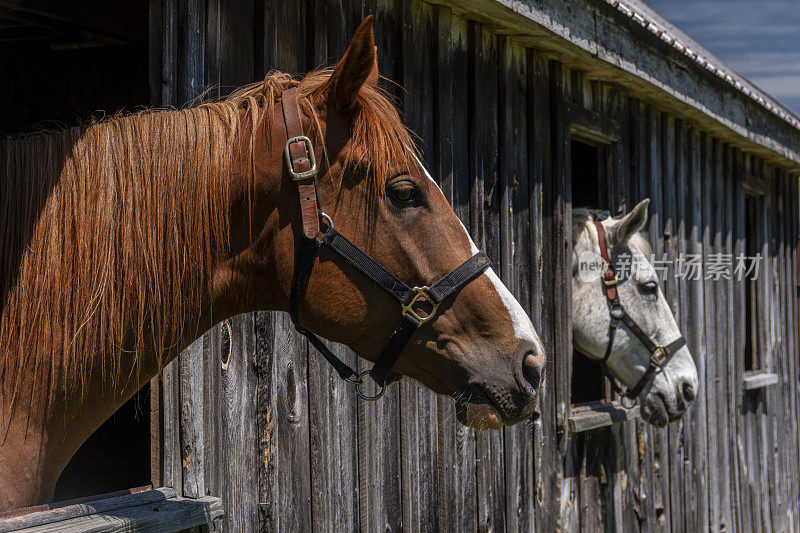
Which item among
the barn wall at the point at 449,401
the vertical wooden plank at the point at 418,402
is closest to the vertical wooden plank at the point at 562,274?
the barn wall at the point at 449,401

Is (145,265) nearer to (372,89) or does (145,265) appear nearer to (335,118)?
(335,118)

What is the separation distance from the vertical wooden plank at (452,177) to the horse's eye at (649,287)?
1229 mm

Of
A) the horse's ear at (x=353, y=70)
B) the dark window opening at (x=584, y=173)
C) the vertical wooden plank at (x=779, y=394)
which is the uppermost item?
the dark window opening at (x=584, y=173)

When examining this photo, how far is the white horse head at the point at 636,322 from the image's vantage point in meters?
3.79

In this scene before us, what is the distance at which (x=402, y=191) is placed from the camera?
161cm

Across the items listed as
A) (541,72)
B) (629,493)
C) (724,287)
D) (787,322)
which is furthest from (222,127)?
(787,322)

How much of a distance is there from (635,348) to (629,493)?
Answer: 124cm

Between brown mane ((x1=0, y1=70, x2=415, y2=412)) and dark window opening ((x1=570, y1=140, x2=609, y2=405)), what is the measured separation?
3.88m

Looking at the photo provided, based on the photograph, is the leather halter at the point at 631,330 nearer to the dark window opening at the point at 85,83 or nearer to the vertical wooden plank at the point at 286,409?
the vertical wooden plank at the point at 286,409

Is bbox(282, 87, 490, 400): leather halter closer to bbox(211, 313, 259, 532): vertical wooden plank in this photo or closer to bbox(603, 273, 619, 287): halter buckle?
bbox(211, 313, 259, 532): vertical wooden plank

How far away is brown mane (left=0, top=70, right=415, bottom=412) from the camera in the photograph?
1.51 meters

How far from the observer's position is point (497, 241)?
3414 millimetres

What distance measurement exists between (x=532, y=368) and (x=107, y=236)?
961 millimetres

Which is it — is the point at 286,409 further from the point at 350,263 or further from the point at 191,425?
the point at 350,263
